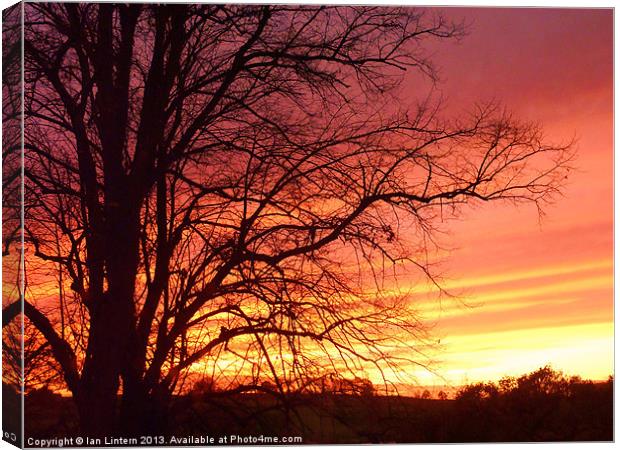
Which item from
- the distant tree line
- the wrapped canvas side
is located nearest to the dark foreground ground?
the distant tree line

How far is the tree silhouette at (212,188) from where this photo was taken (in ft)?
32.3

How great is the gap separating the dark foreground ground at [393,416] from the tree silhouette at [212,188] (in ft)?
0.60

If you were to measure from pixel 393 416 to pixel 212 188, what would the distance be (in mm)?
2407

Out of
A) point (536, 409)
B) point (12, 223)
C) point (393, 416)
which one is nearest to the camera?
point (12, 223)

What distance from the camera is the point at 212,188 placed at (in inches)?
393

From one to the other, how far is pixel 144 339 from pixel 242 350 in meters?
0.81

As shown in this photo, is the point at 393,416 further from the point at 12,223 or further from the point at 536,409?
the point at 12,223

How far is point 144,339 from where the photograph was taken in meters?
9.87

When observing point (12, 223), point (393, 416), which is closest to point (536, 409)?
point (393, 416)

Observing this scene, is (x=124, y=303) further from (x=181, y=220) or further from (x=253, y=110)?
(x=253, y=110)

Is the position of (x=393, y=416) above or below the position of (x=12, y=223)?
below

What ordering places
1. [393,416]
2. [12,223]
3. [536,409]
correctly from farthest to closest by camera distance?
[536,409]
[393,416]
[12,223]

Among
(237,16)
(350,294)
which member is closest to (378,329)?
(350,294)

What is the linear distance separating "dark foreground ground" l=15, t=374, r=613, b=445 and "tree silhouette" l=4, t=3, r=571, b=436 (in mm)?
183
